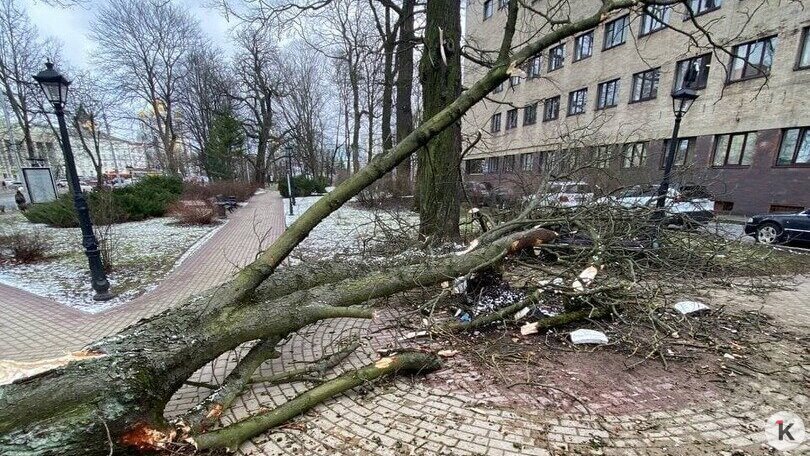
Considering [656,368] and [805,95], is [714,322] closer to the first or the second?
[656,368]

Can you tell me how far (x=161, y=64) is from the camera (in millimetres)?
29781

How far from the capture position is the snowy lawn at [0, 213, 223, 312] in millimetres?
6016

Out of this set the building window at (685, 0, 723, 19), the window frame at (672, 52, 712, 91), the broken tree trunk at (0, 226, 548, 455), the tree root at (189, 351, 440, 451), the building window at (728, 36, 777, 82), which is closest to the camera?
the broken tree trunk at (0, 226, 548, 455)

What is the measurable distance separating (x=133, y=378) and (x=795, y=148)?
21.3 m

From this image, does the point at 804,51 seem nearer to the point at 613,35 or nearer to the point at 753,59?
the point at 753,59

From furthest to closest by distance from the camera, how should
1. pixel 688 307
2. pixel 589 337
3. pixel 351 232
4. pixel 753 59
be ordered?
pixel 753 59 → pixel 351 232 → pixel 688 307 → pixel 589 337

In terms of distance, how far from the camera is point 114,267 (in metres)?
7.44

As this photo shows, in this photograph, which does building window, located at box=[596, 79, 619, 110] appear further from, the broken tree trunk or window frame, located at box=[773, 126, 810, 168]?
the broken tree trunk

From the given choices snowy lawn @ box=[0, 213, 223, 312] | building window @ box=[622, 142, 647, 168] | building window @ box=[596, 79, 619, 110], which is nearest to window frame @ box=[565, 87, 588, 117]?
building window @ box=[596, 79, 619, 110]

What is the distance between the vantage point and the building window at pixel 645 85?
18.6 metres

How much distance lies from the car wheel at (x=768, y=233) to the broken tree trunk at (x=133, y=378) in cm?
1181

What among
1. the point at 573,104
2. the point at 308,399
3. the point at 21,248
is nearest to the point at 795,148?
the point at 573,104

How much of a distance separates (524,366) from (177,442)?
9.14 ft

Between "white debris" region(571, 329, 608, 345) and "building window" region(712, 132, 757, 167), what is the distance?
704 inches
